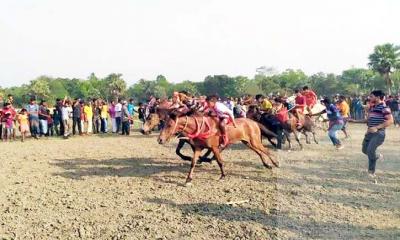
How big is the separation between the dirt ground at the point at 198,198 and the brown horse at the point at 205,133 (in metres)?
0.60

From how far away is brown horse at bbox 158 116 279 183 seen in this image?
9.03 m

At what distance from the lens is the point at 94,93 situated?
83.4 meters

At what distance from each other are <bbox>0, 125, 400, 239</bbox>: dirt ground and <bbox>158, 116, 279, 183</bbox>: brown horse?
0.60 meters

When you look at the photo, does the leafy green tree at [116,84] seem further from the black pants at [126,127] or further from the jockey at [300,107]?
the jockey at [300,107]

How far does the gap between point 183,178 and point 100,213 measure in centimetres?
287

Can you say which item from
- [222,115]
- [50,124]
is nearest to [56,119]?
[50,124]

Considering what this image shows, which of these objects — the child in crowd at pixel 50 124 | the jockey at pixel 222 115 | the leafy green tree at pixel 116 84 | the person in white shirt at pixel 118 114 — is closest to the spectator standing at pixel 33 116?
the child in crowd at pixel 50 124

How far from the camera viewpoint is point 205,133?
938 cm

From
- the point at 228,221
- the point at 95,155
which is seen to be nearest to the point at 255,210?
the point at 228,221

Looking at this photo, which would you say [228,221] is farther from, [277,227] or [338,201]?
[338,201]

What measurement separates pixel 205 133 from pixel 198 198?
1.71 metres

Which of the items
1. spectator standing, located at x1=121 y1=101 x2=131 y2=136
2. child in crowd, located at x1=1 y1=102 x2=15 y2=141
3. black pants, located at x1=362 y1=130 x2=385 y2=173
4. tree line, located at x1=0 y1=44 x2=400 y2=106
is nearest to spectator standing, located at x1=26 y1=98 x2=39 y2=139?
child in crowd, located at x1=1 y1=102 x2=15 y2=141

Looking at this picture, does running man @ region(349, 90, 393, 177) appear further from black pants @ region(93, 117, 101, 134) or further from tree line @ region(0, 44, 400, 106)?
tree line @ region(0, 44, 400, 106)

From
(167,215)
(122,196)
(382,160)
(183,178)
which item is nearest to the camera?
(167,215)
